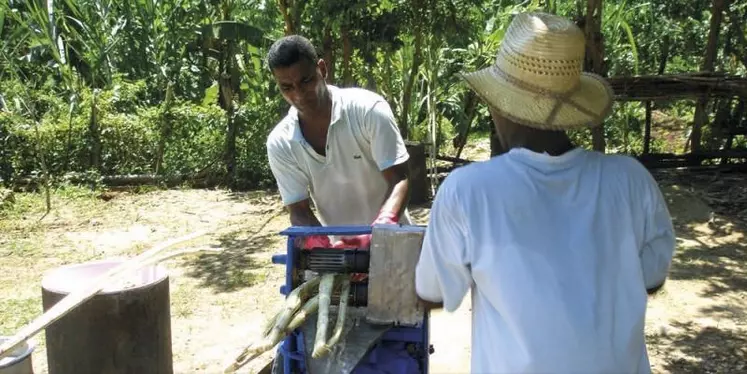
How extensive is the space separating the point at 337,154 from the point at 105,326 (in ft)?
4.07

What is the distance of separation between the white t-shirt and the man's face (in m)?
1.25

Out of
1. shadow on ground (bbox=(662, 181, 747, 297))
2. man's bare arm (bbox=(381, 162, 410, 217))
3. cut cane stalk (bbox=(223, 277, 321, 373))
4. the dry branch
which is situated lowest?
shadow on ground (bbox=(662, 181, 747, 297))

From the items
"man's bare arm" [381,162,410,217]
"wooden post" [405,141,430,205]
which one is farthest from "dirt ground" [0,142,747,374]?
"man's bare arm" [381,162,410,217]

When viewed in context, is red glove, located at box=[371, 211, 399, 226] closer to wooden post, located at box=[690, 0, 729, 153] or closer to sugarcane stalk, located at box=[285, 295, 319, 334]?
sugarcane stalk, located at box=[285, 295, 319, 334]

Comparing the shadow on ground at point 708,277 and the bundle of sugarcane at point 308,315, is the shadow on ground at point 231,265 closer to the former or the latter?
the shadow on ground at point 708,277

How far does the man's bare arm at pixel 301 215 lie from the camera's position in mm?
2791

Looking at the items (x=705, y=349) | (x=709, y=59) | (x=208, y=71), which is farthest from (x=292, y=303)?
(x=208, y=71)

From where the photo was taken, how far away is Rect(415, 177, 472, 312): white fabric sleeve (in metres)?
1.47

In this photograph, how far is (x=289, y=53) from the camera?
2566mm

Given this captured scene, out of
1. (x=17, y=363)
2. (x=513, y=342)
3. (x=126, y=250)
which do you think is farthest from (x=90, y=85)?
(x=513, y=342)

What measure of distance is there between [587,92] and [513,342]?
63 cm

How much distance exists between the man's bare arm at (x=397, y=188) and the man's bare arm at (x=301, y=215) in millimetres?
309

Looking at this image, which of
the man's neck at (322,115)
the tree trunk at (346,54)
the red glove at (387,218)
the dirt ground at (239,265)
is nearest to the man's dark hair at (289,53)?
the man's neck at (322,115)

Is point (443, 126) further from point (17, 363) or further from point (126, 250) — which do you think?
point (17, 363)
